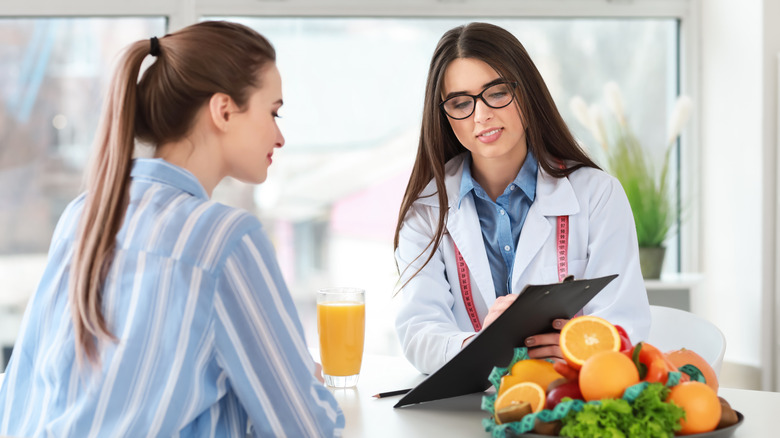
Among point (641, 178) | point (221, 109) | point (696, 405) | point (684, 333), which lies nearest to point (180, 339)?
point (221, 109)

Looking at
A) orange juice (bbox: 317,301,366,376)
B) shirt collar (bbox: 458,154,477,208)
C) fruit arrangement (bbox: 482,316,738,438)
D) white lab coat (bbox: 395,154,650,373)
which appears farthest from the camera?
shirt collar (bbox: 458,154,477,208)

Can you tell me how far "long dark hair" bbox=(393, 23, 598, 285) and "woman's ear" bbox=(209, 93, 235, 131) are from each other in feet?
2.30

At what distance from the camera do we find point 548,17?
342 centimetres

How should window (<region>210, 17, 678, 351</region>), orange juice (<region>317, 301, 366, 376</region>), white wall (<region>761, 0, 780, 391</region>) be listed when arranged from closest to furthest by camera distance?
orange juice (<region>317, 301, 366, 376</region>) → white wall (<region>761, 0, 780, 391</region>) → window (<region>210, 17, 678, 351</region>)

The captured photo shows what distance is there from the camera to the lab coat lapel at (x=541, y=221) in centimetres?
177

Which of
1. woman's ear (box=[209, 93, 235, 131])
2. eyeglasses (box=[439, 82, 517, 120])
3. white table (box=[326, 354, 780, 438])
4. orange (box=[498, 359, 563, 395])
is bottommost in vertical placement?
white table (box=[326, 354, 780, 438])

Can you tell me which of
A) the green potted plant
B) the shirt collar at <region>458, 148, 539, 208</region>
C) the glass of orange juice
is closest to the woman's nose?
the shirt collar at <region>458, 148, 539, 208</region>

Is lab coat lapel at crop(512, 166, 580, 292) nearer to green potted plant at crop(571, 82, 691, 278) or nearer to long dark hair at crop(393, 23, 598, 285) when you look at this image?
long dark hair at crop(393, 23, 598, 285)

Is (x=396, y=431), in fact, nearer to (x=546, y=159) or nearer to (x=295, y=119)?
(x=546, y=159)

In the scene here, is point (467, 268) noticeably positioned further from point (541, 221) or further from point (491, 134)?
point (491, 134)

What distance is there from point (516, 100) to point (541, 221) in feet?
0.91

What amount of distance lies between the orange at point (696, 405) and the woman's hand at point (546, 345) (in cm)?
26

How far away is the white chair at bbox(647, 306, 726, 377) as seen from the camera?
171 cm

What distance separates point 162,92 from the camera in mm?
1144
